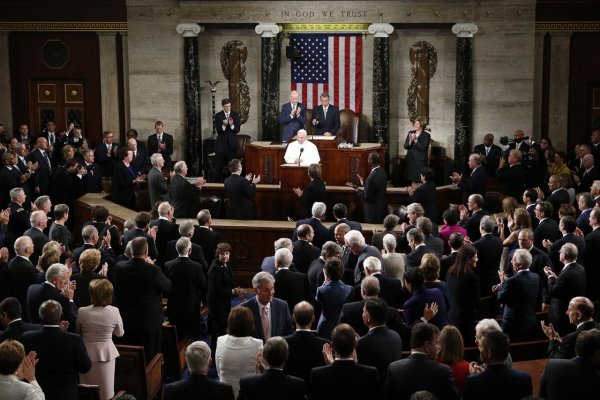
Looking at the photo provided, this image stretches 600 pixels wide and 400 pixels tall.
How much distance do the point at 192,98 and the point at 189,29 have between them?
1456mm

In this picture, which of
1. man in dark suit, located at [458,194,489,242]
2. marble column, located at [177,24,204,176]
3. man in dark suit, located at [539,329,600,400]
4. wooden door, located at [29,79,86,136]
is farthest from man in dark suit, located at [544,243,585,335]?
wooden door, located at [29,79,86,136]

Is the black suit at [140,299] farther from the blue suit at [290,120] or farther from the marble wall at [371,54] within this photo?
the marble wall at [371,54]

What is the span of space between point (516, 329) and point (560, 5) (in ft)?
38.6

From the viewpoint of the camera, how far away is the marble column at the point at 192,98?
19797mm

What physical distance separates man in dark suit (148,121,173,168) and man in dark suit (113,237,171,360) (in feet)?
30.7

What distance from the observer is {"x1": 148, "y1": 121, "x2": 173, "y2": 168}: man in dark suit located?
1866 cm

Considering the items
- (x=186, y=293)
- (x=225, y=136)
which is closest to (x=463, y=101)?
(x=225, y=136)

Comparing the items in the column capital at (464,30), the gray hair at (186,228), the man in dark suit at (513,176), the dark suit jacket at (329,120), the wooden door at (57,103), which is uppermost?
the column capital at (464,30)

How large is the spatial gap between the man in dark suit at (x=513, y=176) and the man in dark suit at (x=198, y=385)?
9.68 m

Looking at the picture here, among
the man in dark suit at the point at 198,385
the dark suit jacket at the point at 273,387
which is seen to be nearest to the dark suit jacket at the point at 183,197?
the man in dark suit at the point at 198,385

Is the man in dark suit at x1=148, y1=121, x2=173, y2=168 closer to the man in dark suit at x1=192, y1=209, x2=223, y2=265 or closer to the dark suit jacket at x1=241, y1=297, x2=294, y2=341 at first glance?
the man in dark suit at x1=192, y1=209, x2=223, y2=265

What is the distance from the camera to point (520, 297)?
367 inches

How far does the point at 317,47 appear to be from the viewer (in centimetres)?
1984

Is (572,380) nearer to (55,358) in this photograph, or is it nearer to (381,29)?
(55,358)
